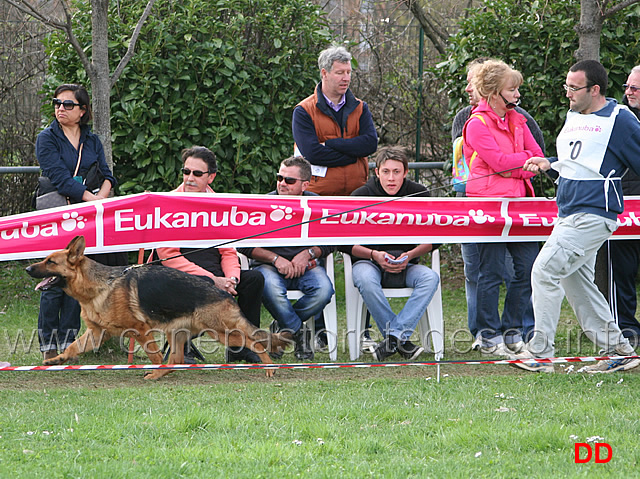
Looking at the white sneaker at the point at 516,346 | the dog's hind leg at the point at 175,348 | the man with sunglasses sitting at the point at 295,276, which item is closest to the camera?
the dog's hind leg at the point at 175,348

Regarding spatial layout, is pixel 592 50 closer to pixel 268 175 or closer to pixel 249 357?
pixel 268 175

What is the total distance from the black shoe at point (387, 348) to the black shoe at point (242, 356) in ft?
3.12

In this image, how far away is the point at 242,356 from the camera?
6676 millimetres

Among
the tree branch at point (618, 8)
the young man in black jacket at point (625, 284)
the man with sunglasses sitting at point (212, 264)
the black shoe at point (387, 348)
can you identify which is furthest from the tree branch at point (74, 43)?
the tree branch at point (618, 8)

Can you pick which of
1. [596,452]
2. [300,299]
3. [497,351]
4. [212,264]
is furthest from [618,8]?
[596,452]

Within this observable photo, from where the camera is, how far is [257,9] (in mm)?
9914

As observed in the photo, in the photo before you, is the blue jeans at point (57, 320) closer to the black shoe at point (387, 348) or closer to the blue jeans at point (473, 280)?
the black shoe at point (387, 348)

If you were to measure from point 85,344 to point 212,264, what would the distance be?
1.15 metres

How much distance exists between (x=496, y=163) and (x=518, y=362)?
158 centimetres

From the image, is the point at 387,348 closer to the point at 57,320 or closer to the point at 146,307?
the point at 146,307

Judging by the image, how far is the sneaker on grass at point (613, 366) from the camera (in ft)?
20.1

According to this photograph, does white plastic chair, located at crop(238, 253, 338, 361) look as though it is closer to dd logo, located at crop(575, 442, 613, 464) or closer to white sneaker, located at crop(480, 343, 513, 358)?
white sneaker, located at crop(480, 343, 513, 358)

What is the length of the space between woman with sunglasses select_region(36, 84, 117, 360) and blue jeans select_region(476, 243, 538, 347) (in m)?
3.20

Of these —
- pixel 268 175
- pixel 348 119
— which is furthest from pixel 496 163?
pixel 268 175
